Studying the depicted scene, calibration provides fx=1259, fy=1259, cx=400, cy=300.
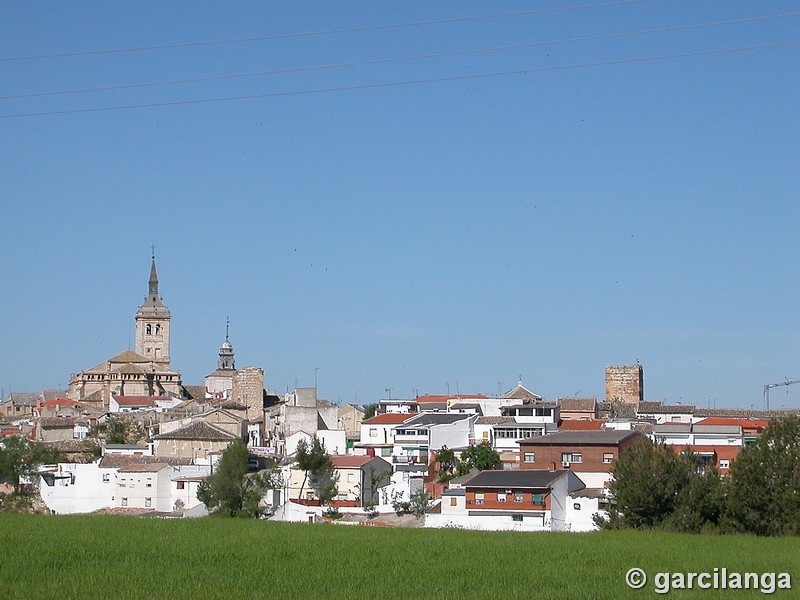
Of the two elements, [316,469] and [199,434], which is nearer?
[316,469]

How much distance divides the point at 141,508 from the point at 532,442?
16363 millimetres

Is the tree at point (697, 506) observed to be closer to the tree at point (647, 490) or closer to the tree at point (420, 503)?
the tree at point (647, 490)

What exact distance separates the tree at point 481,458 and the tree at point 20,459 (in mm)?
19078

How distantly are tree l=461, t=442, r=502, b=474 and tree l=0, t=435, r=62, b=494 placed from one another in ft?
62.6

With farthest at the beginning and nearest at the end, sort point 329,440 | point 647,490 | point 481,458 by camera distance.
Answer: point 329,440 < point 481,458 < point 647,490

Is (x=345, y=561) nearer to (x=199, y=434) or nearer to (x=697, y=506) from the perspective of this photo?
(x=697, y=506)

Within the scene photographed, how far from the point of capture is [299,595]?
19812mm

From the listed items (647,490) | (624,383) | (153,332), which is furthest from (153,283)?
(647,490)

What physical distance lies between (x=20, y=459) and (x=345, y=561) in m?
37.1

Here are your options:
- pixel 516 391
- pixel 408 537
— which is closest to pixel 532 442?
pixel 408 537

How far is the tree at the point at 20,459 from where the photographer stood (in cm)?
5609

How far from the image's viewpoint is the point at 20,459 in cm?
5722

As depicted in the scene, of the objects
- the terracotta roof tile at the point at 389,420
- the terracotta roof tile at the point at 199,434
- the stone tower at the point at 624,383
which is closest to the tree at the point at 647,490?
the terracotta roof tile at the point at 389,420

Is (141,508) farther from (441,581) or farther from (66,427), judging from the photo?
(441,581)
